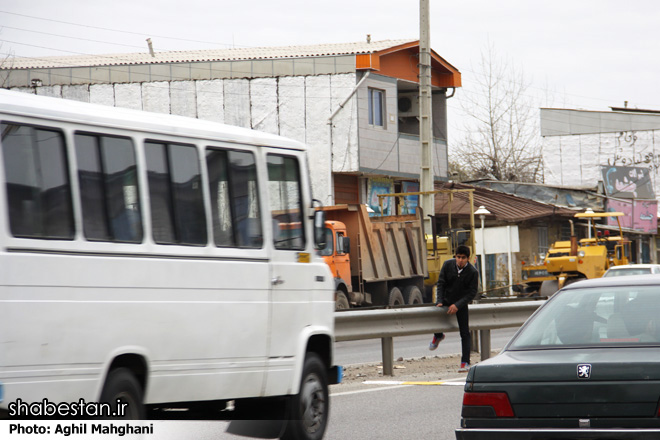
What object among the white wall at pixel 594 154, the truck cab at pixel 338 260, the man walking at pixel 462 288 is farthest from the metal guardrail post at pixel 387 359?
the white wall at pixel 594 154

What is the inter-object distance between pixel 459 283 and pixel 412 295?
1389 centimetres

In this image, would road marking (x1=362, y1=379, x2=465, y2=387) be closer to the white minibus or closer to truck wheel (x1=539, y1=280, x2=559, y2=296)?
the white minibus

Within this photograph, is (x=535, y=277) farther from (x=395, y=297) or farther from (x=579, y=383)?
(x=579, y=383)

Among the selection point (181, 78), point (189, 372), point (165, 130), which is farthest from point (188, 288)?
point (181, 78)

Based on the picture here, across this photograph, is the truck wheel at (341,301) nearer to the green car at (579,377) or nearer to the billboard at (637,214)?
the green car at (579,377)

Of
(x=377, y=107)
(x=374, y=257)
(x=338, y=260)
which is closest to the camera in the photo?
(x=338, y=260)

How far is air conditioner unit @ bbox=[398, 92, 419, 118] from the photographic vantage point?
139 feet

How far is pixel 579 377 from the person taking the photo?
5.57m

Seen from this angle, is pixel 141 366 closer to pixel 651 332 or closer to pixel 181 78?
pixel 651 332

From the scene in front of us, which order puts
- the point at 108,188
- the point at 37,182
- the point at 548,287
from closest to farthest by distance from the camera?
the point at 37,182, the point at 108,188, the point at 548,287

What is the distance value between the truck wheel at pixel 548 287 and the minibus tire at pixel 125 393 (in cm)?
2909

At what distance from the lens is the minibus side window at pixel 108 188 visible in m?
6.47

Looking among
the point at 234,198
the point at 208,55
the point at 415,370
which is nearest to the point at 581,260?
the point at 208,55

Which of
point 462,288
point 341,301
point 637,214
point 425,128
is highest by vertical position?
point 425,128
